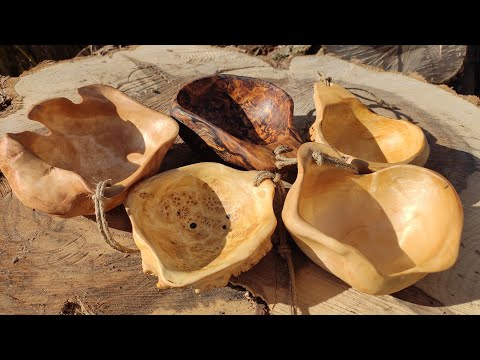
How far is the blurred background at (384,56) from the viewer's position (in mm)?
3398

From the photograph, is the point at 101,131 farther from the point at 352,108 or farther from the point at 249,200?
the point at 352,108

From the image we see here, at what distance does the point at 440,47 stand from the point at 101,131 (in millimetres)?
2567

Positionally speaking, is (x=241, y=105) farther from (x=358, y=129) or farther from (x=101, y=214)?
(x=101, y=214)

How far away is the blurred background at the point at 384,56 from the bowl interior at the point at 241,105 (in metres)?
0.58

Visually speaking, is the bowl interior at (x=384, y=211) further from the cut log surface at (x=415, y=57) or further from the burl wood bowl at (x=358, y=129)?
the cut log surface at (x=415, y=57)

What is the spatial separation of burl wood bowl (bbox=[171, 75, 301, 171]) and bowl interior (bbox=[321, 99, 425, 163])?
223 mm

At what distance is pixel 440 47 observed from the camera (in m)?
3.45

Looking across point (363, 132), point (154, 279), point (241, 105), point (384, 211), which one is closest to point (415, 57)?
point (363, 132)

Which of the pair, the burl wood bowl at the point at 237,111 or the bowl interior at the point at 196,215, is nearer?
the bowl interior at the point at 196,215

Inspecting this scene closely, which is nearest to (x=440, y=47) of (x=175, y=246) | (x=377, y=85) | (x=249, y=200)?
(x=377, y=85)

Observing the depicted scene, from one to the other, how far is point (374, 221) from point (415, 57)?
2097 mm

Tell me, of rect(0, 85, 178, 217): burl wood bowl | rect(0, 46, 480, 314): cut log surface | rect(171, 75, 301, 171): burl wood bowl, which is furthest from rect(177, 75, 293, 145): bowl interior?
rect(0, 85, 178, 217): burl wood bowl

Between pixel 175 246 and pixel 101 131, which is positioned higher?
pixel 101 131

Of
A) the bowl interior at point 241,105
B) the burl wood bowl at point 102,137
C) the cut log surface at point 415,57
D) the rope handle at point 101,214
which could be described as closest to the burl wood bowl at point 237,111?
the bowl interior at point 241,105
